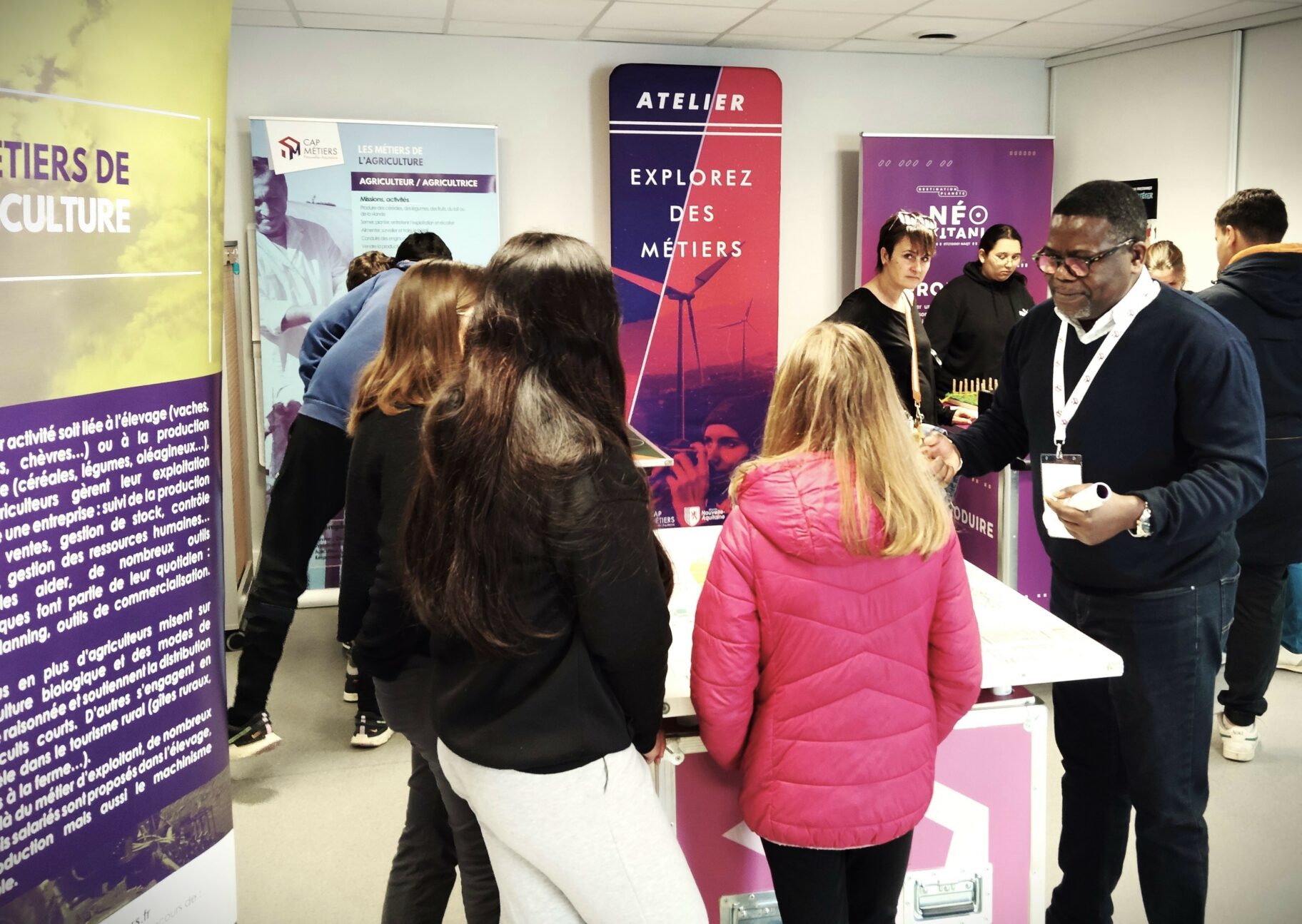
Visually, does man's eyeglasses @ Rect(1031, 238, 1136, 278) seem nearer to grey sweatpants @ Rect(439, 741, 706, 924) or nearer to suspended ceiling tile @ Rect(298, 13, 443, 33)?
grey sweatpants @ Rect(439, 741, 706, 924)

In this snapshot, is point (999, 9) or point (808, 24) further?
point (808, 24)

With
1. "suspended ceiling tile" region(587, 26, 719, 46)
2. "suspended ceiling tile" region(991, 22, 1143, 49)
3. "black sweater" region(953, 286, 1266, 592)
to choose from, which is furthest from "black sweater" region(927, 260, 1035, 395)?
"black sweater" region(953, 286, 1266, 592)

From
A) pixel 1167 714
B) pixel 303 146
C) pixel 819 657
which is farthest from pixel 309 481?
pixel 303 146

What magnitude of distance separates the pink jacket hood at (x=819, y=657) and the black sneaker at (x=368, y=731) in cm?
208

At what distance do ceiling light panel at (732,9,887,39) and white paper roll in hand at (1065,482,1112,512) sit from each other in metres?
3.42

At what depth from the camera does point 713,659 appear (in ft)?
5.17

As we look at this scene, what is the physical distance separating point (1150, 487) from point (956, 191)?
395 centimetres

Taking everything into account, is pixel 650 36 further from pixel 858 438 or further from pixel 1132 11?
pixel 858 438

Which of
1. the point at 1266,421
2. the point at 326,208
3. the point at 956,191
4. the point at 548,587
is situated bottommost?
the point at 548,587

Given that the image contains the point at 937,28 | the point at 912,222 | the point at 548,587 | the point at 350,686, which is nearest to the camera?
the point at 548,587

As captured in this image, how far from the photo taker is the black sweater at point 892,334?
3.41m

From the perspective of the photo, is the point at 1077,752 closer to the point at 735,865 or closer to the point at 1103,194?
the point at 735,865

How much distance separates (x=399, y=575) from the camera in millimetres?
1613

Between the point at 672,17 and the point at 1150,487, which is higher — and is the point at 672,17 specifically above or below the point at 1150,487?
above
